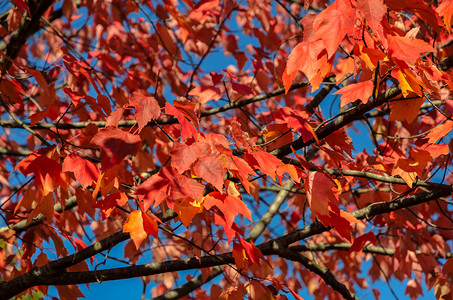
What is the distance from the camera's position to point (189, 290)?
312 centimetres

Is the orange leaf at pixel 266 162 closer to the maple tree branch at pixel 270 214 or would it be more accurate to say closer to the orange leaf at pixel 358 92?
the orange leaf at pixel 358 92

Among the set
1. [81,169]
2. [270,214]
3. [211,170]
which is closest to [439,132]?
[211,170]

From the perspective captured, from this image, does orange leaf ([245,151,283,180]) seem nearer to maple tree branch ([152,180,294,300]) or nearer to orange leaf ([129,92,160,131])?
orange leaf ([129,92,160,131])

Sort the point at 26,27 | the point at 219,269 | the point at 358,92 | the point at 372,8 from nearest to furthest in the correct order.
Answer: the point at 372,8 < the point at 358,92 < the point at 26,27 < the point at 219,269

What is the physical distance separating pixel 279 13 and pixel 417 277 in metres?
3.19

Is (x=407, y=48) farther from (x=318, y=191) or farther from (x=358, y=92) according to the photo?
(x=318, y=191)

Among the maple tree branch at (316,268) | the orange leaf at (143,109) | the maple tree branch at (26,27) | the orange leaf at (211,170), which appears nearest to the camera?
the orange leaf at (211,170)

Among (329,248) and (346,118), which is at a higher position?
(346,118)

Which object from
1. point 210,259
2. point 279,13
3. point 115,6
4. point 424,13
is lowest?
point 210,259

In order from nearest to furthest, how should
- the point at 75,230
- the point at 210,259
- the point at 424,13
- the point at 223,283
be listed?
the point at 424,13
the point at 210,259
the point at 75,230
the point at 223,283

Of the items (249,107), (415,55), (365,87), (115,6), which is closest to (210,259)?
(365,87)

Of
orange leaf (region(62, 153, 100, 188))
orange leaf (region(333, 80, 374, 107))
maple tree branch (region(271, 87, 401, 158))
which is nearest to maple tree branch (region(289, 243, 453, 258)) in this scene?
maple tree branch (region(271, 87, 401, 158))

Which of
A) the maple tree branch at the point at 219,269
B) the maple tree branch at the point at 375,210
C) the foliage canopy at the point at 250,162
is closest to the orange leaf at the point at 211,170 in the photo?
the foliage canopy at the point at 250,162

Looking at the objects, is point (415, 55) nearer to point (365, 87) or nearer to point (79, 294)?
point (365, 87)
